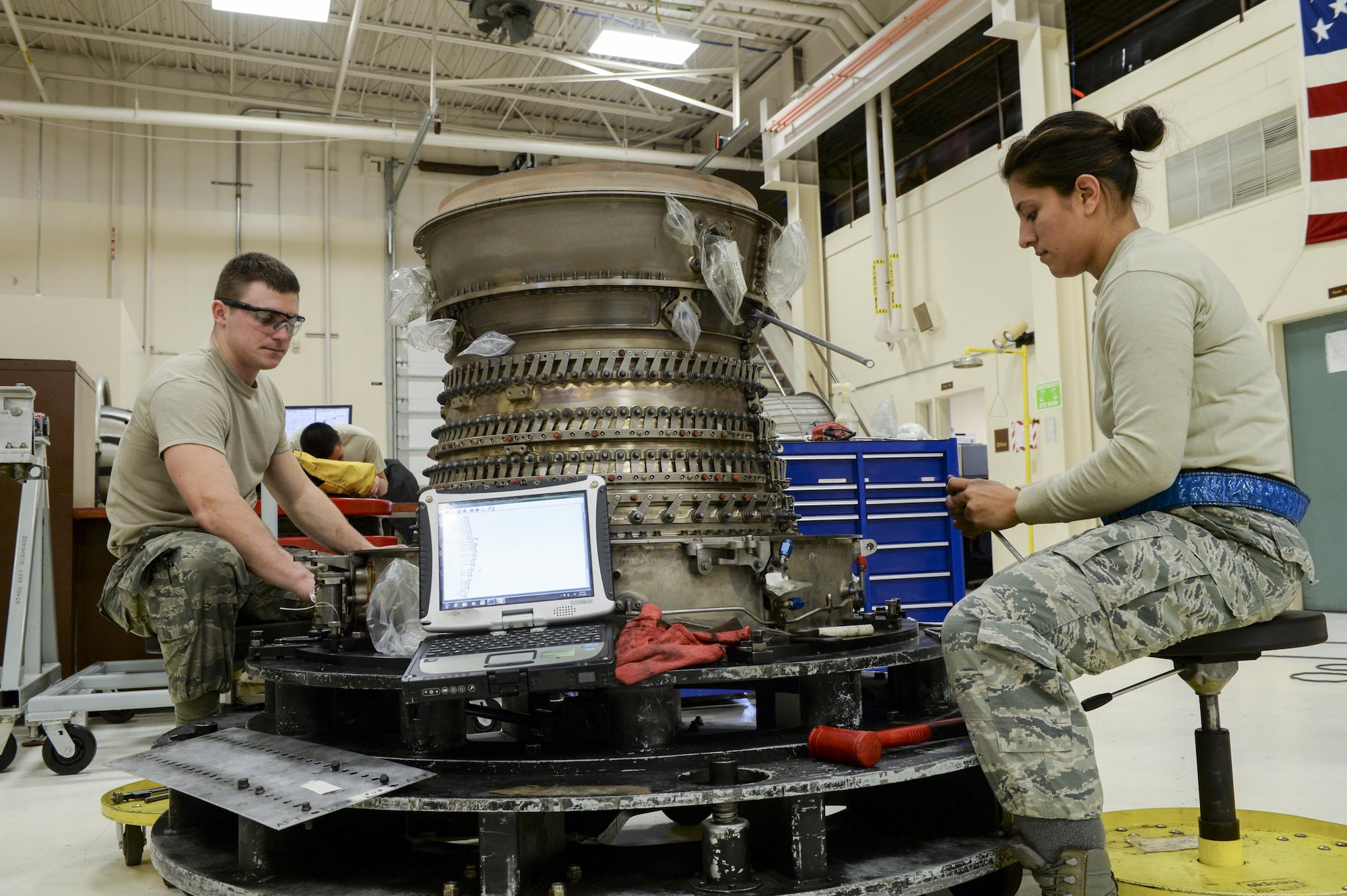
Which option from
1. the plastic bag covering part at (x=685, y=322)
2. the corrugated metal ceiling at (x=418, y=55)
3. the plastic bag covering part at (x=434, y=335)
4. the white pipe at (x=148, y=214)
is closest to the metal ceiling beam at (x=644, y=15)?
the corrugated metal ceiling at (x=418, y=55)

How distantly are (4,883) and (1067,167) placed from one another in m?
2.50

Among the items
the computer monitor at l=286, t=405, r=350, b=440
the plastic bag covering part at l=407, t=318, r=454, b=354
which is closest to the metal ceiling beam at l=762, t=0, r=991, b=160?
the computer monitor at l=286, t=405, r=350, b=440

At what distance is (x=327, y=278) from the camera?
11.4 m

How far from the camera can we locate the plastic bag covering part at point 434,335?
95.4 inches

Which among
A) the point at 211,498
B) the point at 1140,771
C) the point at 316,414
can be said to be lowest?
the point at 1140,771

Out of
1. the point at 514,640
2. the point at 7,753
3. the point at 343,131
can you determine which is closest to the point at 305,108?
the point at 343,131

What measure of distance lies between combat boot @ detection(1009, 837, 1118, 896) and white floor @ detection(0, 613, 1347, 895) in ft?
1.75

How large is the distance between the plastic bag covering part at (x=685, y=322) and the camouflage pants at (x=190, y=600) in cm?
122

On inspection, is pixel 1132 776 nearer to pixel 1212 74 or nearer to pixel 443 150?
pixel 1212 74

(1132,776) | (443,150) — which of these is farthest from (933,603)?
(443,150)

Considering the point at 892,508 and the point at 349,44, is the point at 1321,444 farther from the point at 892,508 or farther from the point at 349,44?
the point at 349,44

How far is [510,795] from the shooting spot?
57.8 inches

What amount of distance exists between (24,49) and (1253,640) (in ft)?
36.2

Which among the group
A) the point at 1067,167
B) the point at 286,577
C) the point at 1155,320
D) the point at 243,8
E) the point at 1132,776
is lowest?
the point at 1132,776
